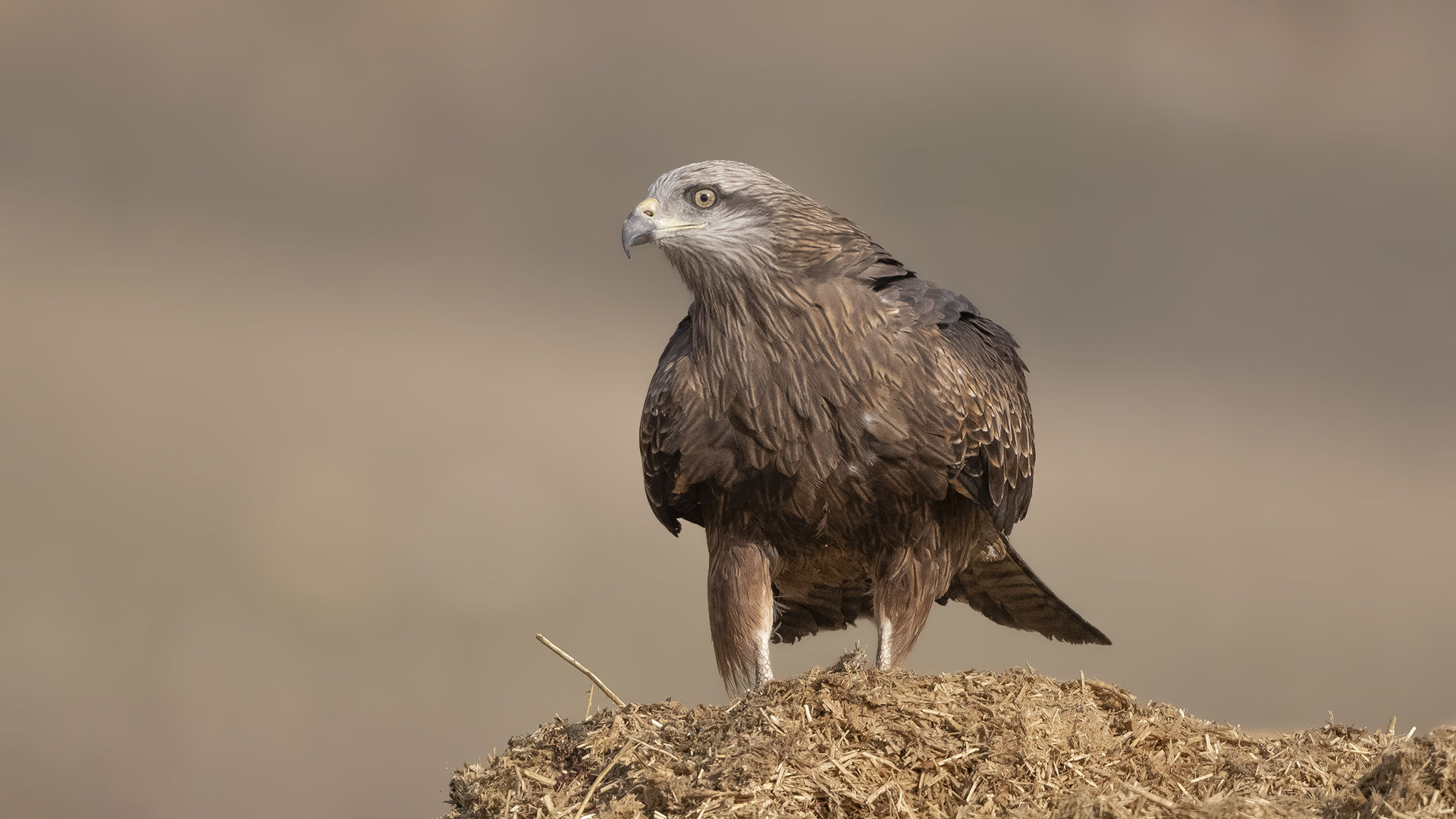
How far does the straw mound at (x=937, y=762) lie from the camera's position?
3695 millimetres

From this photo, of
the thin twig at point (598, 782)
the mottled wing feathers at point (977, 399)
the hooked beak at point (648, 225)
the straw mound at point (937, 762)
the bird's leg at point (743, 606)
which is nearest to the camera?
the straw mound at point (937, 762)

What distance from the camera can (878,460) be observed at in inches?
202

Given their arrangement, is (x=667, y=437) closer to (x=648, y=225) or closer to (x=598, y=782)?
(x=648, y=225)

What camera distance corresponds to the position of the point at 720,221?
5.14 metres

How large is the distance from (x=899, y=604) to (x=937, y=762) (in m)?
1.44

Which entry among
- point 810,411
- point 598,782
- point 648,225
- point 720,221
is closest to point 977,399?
point 810,411

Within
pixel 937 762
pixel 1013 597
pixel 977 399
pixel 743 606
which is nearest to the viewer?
pixel 937 762

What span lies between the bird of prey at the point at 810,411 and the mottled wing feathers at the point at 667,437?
0.04ft

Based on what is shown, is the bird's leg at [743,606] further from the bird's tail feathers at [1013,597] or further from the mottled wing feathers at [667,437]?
the bird's tail feathers at [1013,597]

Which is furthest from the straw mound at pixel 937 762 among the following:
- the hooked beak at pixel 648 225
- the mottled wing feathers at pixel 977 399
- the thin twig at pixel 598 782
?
the hooked beak at pixel 648 225

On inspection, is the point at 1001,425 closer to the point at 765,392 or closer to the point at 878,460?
the point at 878,460

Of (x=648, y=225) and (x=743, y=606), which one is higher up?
(x=648, y=225)

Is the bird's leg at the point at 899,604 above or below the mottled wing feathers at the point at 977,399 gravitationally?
below

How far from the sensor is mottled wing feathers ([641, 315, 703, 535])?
5.30 m
